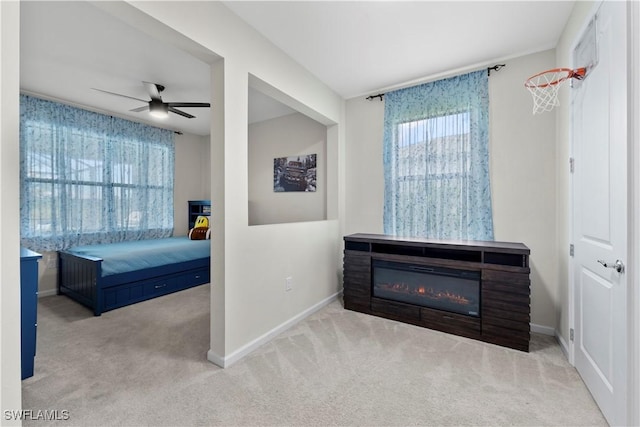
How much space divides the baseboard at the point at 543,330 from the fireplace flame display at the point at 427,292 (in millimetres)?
733

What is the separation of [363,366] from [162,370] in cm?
150

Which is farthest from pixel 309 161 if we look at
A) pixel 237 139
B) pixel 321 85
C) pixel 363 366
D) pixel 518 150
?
pixel 363 366

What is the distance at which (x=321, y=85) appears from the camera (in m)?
3.28

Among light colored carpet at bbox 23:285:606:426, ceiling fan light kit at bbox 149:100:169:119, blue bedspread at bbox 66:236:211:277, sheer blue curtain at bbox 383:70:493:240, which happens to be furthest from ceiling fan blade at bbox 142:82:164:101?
sheer blue curtain at bbox 383:70:493:240

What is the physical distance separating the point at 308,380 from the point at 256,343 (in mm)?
662

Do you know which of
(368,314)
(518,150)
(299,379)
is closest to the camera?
(299,379)

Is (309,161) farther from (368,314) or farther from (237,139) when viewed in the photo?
(368,314)

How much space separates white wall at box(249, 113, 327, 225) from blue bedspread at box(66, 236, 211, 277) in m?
1.04

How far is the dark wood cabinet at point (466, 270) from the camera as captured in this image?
91.1 inches

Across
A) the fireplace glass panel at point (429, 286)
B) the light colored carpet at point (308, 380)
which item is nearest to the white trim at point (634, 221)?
the light colored carpet at point (308, 380)

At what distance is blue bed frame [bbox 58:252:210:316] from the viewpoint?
313cm

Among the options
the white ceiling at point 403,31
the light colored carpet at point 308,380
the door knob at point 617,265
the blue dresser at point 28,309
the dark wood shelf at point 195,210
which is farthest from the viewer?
A: the dark wood shelf at point 195,210

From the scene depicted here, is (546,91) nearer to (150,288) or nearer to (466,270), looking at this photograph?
(466,270)

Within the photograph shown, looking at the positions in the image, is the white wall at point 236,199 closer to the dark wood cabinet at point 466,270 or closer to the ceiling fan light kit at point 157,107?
the dark wood cabinet at point 466,270
